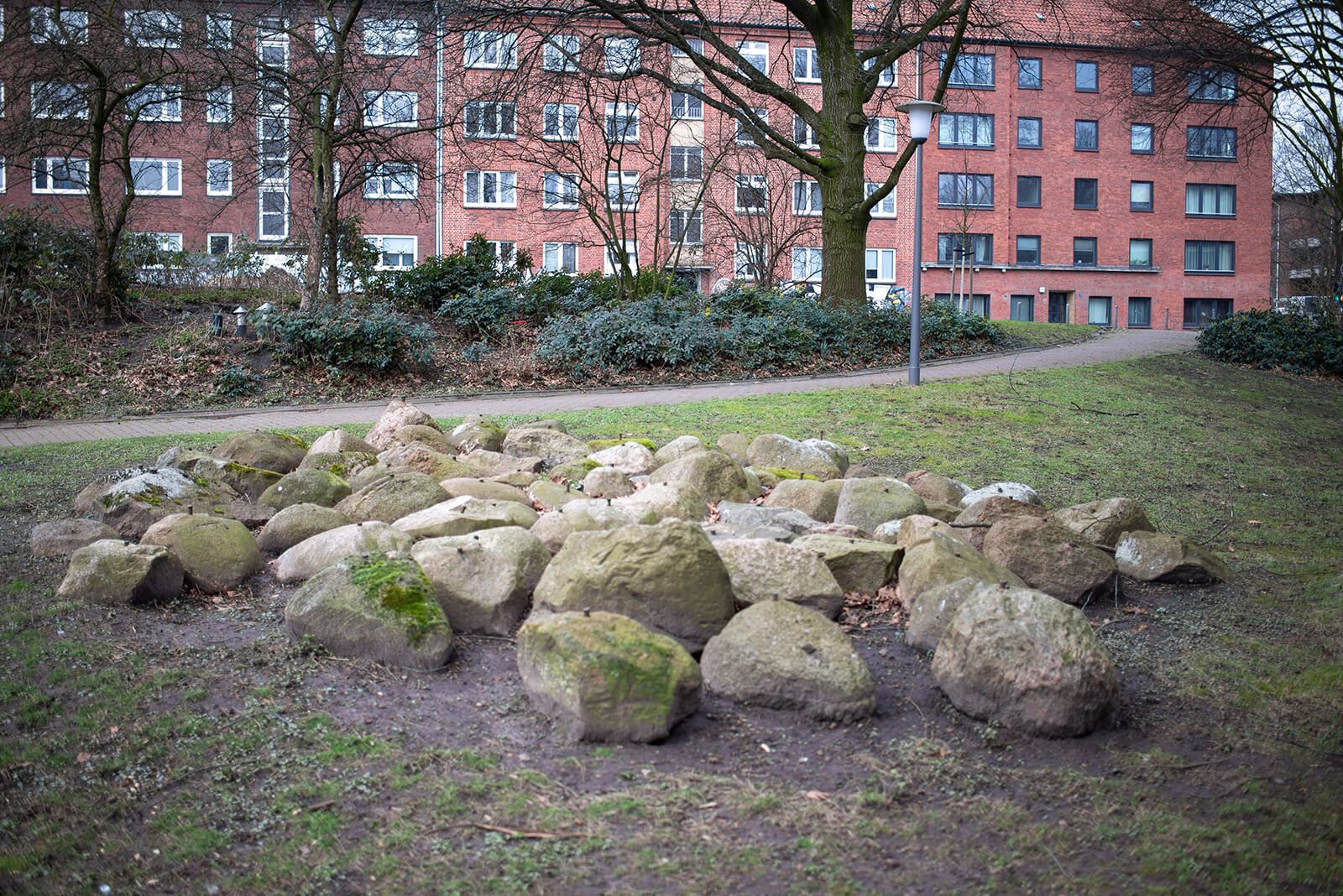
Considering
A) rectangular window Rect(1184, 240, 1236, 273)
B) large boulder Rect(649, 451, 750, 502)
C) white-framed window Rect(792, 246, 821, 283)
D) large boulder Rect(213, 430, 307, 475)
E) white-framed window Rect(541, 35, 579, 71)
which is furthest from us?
rectangular window Rect(1184, 240, 1236, 273)

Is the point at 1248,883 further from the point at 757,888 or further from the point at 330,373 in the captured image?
the point at 330,373

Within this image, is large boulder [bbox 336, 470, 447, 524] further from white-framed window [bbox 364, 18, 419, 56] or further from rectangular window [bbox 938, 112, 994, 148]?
rectangular window [bbox 938, 112, 994, 148]

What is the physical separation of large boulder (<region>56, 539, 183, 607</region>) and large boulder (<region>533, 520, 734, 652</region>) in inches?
80.5

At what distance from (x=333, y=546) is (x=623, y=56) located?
16320 mm

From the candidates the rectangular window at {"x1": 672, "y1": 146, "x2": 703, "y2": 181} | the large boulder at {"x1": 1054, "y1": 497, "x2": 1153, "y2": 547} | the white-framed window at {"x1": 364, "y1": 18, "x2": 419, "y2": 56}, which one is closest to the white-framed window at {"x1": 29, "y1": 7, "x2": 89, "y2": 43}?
the white-framed window at {"x1": 364, "y1": 18, "x2": 419, "y2": 56}

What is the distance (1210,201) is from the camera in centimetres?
4931

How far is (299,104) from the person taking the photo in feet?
55.7

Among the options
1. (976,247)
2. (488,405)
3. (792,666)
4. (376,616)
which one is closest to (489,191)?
(976,247)

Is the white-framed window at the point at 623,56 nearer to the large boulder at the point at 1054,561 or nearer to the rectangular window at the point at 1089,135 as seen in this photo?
the large boulder at the point at 1054,561

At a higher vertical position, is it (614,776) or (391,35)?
(391,35)

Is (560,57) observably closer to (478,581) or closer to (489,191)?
(478,581)

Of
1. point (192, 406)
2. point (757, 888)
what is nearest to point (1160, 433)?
point (757, 888)

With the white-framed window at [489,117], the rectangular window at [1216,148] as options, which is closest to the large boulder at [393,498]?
the white-framed window at [489,117]

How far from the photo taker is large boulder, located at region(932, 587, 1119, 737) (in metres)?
3.82
